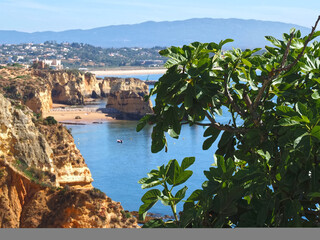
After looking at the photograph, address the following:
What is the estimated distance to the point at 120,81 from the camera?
202ft

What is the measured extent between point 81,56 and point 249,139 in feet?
439

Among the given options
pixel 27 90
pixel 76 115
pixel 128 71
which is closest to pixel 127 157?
pixel 27 90

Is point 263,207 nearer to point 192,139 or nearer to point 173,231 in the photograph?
point 173,231

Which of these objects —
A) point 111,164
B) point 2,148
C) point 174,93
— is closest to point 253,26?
point 111,164

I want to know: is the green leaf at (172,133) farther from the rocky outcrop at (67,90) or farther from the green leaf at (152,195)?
the rocky outcrop at (67,90)

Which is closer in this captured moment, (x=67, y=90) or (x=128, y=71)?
(x=67, y=90)

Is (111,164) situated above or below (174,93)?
below

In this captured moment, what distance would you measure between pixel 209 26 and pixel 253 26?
706 inches

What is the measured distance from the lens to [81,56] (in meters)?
134

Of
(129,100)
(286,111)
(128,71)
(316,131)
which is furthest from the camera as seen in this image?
(128,71)

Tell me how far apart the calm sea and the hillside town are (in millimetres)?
69770

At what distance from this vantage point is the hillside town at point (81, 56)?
119625 mm

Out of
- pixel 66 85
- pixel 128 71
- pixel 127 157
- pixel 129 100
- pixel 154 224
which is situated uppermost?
pixel 154 224

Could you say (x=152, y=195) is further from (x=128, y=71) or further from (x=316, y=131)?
(x=128, y=71)
